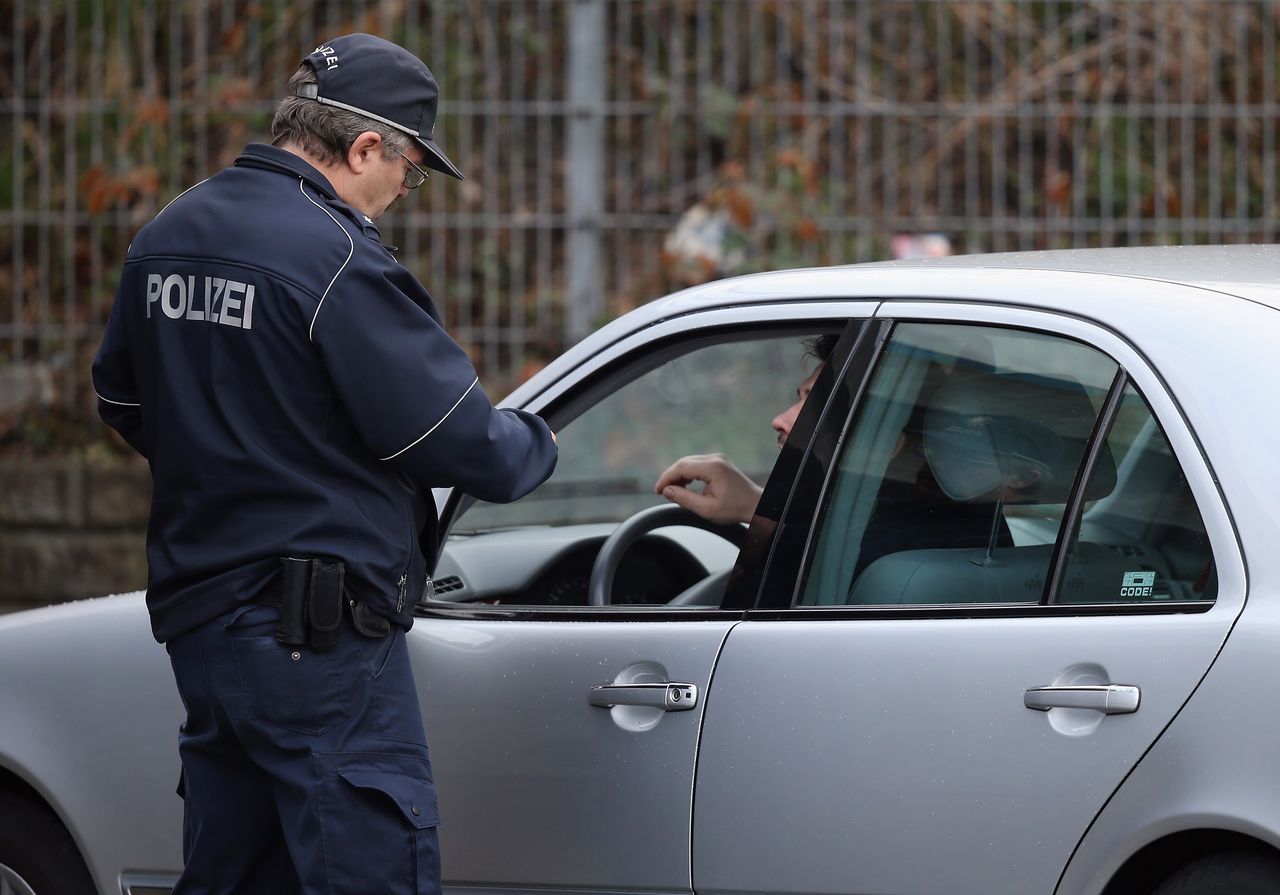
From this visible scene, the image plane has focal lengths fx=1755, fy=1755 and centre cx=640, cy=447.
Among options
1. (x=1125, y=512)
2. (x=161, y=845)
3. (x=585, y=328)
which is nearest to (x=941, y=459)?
(x=1125, y=512)

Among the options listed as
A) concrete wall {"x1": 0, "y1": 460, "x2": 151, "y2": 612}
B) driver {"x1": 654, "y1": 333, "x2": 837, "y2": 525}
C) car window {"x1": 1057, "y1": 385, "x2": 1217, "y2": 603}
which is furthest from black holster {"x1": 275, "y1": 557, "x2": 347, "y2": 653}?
concrete wall {"x1": 0, "y1": 460, "x2": 151, "y2": 612}

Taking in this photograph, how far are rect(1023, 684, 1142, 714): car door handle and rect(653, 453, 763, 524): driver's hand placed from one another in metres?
0.91

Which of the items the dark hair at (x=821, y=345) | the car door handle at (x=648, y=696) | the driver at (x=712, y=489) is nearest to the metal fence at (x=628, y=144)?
the driver at (x=712, y=489)

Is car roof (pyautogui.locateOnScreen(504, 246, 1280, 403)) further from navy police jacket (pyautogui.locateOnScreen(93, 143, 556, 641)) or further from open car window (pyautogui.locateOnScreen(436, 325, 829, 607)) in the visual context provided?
navy police jacket (pyautogui.locateOnScreen(93, 143, 556, 641))

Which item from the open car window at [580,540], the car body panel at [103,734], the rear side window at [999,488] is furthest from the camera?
the car body panel at [103,734]

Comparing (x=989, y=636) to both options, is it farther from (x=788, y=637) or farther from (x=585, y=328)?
(x=585, y=328)

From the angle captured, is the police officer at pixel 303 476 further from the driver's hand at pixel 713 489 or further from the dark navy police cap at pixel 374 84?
the driver's hand at pixel 713 489

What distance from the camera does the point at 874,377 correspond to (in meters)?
2.80

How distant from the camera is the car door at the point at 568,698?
281 centimetres

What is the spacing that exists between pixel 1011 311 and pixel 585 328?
4922mm

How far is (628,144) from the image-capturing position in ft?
25.1

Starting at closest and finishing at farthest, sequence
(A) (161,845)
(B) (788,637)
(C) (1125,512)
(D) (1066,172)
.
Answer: (C) (1125,512), (B) (788,637), (A) (161,845), (D) (1066,172)

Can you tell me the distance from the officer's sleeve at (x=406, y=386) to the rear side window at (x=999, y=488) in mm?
571

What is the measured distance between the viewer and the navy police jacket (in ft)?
8.41
